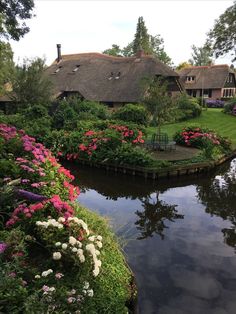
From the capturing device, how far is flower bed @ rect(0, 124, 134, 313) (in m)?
4.47

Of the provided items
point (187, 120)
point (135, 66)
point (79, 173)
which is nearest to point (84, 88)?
point (135, 66)

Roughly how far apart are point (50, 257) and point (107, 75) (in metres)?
35.4

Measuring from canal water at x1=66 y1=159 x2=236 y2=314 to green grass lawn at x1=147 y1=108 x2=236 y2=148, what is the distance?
11.3 metres

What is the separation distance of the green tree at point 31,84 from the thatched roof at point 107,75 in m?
9.07

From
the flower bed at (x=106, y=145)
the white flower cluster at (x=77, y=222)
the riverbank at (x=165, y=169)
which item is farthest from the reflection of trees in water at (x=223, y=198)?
the white flower cluster at (x=77, y=222)

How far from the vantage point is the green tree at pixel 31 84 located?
27.2m

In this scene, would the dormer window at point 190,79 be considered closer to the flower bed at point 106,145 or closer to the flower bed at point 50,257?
the flower bed at point 106,145

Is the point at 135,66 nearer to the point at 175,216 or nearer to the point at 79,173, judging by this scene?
the point at 79,173

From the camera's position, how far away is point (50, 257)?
5625 millimetres

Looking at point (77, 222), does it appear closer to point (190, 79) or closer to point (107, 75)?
point (107, 75)

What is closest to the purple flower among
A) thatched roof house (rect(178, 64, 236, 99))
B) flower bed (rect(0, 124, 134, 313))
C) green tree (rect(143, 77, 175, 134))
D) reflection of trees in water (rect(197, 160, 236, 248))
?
flower bed (rect(0, 124, 134, 313))

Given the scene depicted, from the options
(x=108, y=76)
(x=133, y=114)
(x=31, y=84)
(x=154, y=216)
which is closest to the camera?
(x=154, y=216)

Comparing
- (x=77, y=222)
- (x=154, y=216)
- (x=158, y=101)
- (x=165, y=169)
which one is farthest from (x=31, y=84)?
(x=77, y=222)

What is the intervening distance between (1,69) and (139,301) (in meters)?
30.4
